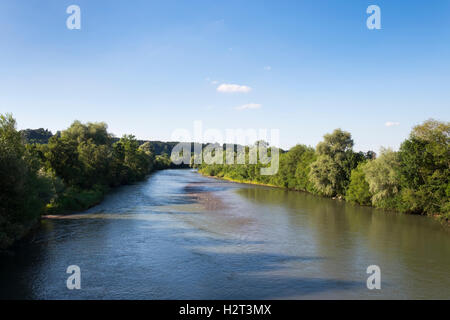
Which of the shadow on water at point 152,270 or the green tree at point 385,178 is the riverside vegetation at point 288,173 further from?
the shadow on water at point 152,270

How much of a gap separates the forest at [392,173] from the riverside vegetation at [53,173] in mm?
36245

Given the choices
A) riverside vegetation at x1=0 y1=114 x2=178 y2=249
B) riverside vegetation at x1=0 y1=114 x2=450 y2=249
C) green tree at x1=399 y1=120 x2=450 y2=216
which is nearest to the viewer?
riverside vegetation at x1=0 y1=114 x2=178 y2=249

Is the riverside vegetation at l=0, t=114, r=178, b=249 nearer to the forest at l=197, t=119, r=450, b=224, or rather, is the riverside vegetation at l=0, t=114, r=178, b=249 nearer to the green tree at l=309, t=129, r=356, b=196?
the green tree at l=309, t=129, r=356, b=196

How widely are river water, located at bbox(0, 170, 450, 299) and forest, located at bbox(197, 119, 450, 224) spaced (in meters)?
3.17

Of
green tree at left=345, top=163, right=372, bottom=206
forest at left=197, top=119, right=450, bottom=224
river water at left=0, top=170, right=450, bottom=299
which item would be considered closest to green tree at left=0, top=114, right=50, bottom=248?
river water at left=0, top=170, right=450, bottom=299

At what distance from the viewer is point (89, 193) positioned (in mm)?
42594

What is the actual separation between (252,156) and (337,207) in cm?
4514

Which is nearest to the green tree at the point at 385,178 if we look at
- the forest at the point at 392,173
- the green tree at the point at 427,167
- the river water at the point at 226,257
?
the forest at the point at 392,173

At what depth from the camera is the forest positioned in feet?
104

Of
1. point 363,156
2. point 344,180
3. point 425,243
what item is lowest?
point 425,243
